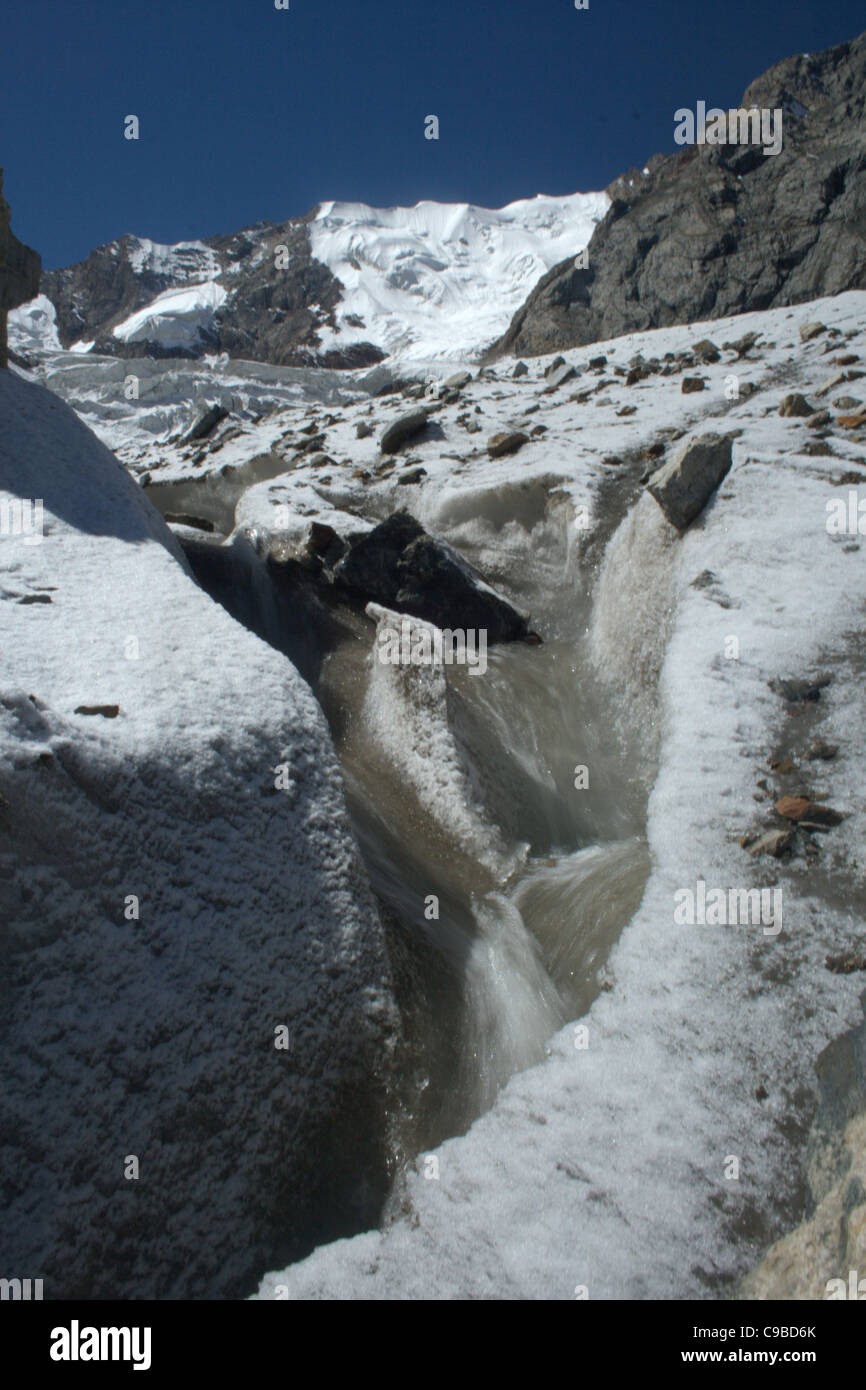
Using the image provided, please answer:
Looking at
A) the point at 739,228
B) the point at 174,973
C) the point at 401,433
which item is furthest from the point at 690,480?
the point at 739,228

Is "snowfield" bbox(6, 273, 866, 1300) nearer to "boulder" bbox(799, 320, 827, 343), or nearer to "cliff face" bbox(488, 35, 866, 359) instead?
"boulder" bbox(799, 320, 827, 343)

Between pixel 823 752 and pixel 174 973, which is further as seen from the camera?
pixel 823 752

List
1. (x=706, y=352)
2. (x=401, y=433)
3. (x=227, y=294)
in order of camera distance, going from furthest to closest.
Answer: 1. (x=227, y=294)
2. (x=706, y=352)
3. (x=401, y=433)

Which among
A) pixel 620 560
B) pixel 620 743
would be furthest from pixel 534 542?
pixel 620 743

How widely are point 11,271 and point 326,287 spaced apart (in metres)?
118

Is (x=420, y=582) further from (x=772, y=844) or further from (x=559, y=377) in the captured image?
(x=559, y=377)

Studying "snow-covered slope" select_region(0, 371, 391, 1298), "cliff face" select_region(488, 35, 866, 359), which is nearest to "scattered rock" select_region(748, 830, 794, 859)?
"snow-covered slope" select_region(0, 371, 391, 1298)

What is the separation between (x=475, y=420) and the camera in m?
17.0

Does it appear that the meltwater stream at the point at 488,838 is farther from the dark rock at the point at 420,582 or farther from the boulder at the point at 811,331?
the boulder at the point at 811,331

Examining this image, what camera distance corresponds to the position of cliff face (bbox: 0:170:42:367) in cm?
1066

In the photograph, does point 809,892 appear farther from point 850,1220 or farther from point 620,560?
point 620,560

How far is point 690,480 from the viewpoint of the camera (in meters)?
8.71

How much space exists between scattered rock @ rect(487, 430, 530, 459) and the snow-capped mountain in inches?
2510
